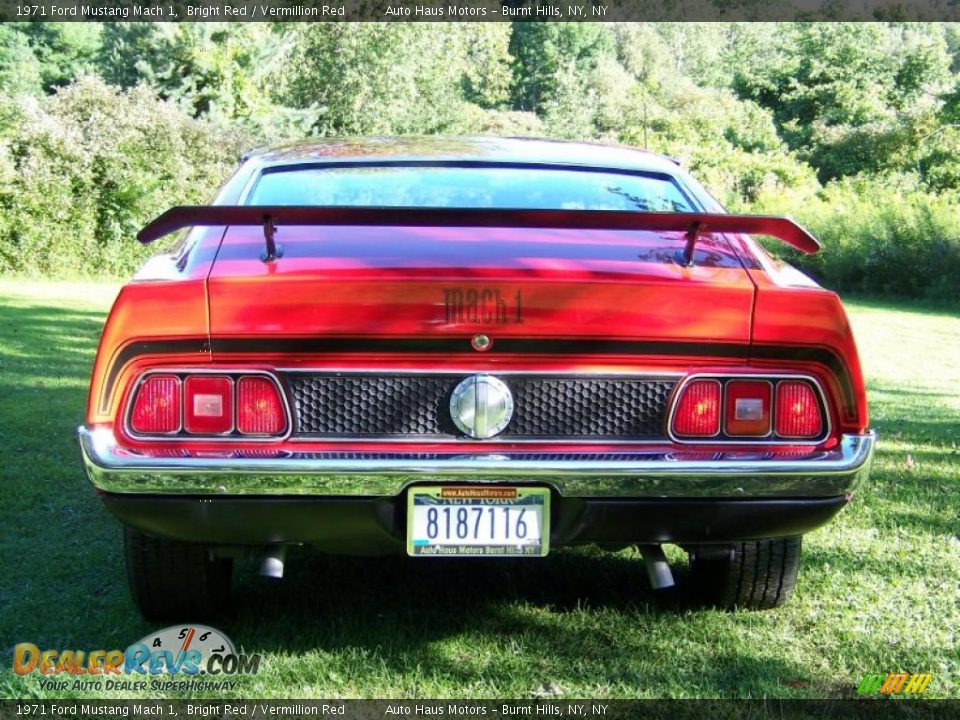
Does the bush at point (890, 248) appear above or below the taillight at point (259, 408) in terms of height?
below

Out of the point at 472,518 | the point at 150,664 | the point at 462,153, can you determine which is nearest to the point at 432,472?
the point at 472,518

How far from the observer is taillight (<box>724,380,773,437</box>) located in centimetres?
301

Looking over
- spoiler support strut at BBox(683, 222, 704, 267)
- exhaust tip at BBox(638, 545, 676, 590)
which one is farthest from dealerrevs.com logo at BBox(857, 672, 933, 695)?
spoiler support strut at BBox(683, 222, 704, 267)

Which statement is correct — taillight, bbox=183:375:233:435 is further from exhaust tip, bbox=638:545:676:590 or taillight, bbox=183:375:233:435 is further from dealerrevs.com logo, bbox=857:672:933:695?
dealerrevs.com logo, bbox=857:672:933:695

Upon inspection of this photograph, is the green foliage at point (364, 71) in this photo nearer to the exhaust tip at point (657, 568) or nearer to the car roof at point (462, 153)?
the car roof at point (462, 153)

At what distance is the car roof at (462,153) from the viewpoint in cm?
405

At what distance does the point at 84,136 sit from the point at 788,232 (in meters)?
16.7

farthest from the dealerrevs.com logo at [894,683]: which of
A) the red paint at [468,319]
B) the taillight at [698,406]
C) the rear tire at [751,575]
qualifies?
the taillight at [698,406]

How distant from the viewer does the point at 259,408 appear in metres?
2.93

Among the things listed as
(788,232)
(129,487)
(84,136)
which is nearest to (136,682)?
(129,487)

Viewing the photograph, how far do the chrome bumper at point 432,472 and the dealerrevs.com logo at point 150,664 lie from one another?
2.10ft

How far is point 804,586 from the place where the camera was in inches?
160

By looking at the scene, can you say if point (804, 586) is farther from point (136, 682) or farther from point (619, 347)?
point (136, 682)

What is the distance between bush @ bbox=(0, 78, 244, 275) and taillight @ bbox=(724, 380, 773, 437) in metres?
16.0
